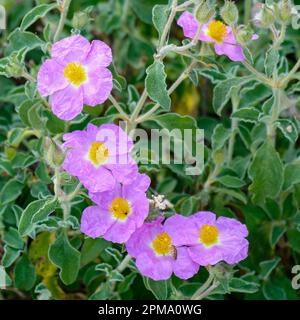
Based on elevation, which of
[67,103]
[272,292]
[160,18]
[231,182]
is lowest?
[272,292]

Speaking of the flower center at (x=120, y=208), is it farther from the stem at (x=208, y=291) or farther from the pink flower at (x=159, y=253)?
the stem at (x=208, y=291)

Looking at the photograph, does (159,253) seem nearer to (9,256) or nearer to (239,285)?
(239,285)

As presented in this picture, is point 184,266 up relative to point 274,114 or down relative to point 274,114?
down

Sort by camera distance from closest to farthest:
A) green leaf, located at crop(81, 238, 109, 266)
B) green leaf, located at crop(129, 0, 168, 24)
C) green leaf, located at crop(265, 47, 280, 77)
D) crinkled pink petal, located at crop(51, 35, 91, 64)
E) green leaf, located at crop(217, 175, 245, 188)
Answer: crinkled pink petal, located at crop(51, 35, 91, 64) < green leaf, located at crop(265, 47, 280, 77) < green leaf, located at crop(81, 238, 109, 266) < green leaf, located at crop(217, 175, 245, 188) < green leaf, located at crop(129, 0, 168, 24)

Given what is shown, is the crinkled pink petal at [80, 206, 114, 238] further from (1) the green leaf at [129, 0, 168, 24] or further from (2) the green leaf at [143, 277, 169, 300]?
(1) the green leaf at [129, 0, 168, 24]

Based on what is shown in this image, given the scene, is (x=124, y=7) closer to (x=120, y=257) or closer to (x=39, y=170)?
(x=39, y=170)

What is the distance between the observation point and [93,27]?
267 centimetres

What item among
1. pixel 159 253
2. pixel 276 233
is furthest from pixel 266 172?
pixel 159 253

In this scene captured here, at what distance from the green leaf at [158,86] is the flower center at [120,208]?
0.76 feet

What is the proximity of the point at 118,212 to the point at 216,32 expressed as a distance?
1.68ft

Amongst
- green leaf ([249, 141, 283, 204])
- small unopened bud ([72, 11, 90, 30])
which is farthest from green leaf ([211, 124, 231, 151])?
small unopened bud ([72, 11, 90, 30])

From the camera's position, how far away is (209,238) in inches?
66.1

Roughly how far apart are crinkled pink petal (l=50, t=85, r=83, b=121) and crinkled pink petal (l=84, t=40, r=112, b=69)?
0.22ft

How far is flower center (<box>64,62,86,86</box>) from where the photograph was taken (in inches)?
64.7
